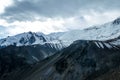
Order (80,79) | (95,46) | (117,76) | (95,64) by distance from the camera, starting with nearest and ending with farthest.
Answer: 1. (117,76)
2. (80,79)
3. (95,64)
4. (95,46)

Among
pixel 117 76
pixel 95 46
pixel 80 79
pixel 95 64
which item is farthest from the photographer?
pixel 95 46

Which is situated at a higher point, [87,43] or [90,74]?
[87,43]

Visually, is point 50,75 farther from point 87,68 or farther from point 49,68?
point 87,68

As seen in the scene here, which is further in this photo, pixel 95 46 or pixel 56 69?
pixel 95 46

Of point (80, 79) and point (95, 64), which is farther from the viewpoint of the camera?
point (95, 64)

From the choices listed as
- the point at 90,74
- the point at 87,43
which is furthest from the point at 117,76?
the point at 87,43

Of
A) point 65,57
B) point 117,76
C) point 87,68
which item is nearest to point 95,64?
point 87,68

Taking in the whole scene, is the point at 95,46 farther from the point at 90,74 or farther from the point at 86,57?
the point at 90,74
